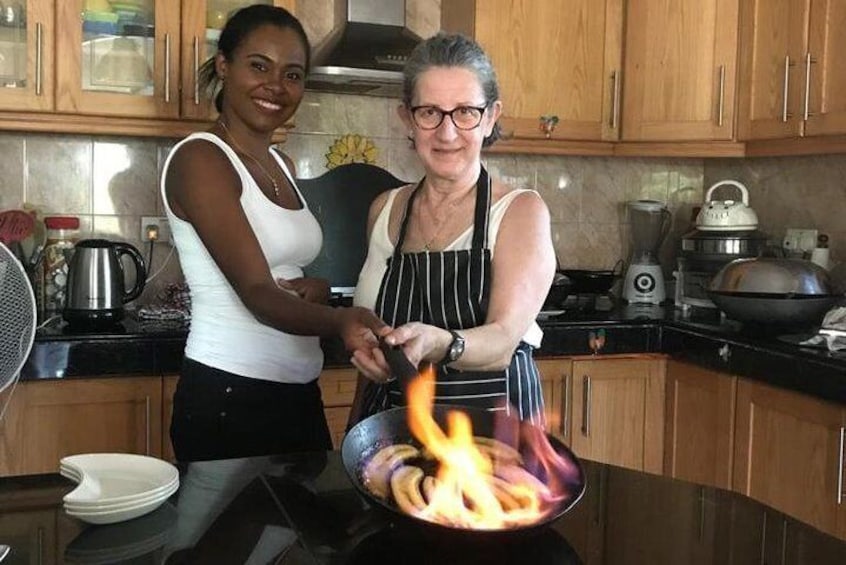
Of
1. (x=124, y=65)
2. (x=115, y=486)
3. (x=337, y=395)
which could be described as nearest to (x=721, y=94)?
(x=337, y=395)

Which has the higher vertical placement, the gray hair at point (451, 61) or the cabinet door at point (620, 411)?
the gray hair at point (451, 61)

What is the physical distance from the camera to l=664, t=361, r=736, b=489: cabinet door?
2514 mm

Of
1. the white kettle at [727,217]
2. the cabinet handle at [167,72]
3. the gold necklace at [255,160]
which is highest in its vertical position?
the cabinet handle at [167,72]

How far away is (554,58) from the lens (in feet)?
9.59

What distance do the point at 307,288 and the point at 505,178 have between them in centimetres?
161

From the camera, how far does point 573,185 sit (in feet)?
10.7

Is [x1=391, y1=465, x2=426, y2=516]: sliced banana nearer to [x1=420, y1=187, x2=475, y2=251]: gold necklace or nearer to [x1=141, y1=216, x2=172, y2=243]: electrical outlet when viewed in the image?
[x1=420, y1=187, x2=475, y2=251]: gold necklace

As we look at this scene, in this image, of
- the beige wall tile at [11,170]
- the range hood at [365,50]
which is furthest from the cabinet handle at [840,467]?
the beige wall tile at [11,170]

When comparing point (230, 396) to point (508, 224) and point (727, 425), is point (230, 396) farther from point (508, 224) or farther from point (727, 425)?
point (727, 425)

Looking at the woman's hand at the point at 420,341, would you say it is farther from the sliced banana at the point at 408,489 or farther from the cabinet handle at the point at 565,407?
the cabinet handle at the point at 565,407

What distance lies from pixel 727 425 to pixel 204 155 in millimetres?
1629

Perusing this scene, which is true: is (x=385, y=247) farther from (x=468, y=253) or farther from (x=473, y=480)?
(x=473, y=480)

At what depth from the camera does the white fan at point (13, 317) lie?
51.0 inches

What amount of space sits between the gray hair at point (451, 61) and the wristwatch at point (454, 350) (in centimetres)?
40
